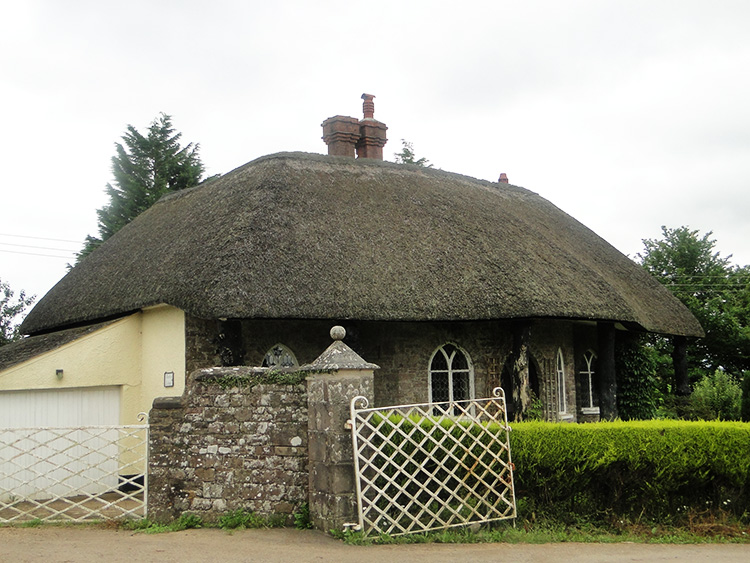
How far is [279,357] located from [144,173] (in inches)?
725

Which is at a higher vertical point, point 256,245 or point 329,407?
point 256,245

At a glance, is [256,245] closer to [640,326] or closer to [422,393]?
[422,393]

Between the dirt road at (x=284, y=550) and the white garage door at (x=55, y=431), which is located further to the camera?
the white garage door at (x=55, y=431)

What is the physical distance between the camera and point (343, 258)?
13.4 meters

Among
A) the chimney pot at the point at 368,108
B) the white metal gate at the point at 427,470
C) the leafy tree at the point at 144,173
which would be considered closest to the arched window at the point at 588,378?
the chimney pot at the point at 368,108

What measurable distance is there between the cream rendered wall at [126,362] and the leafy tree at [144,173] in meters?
15.6

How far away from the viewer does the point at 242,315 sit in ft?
38.7

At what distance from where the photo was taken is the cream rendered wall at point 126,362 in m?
12.7

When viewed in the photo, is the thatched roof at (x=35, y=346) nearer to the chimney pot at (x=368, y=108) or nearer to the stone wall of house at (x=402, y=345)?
the stone wall of house at (x=402, y=345)

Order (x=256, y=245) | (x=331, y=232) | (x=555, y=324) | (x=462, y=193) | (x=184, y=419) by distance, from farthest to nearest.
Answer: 1. (x=462, y=193)
2. (x=555, y=324)
3. (x=331, y=232)
4. (x=256, y=245)
5. (x=184, y=419)

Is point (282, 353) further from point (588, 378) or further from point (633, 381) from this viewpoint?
point (633, 381)

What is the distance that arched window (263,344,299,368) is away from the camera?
1369cm

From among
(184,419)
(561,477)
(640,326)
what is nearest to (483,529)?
(561,477)

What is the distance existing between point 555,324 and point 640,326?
1.96 m
